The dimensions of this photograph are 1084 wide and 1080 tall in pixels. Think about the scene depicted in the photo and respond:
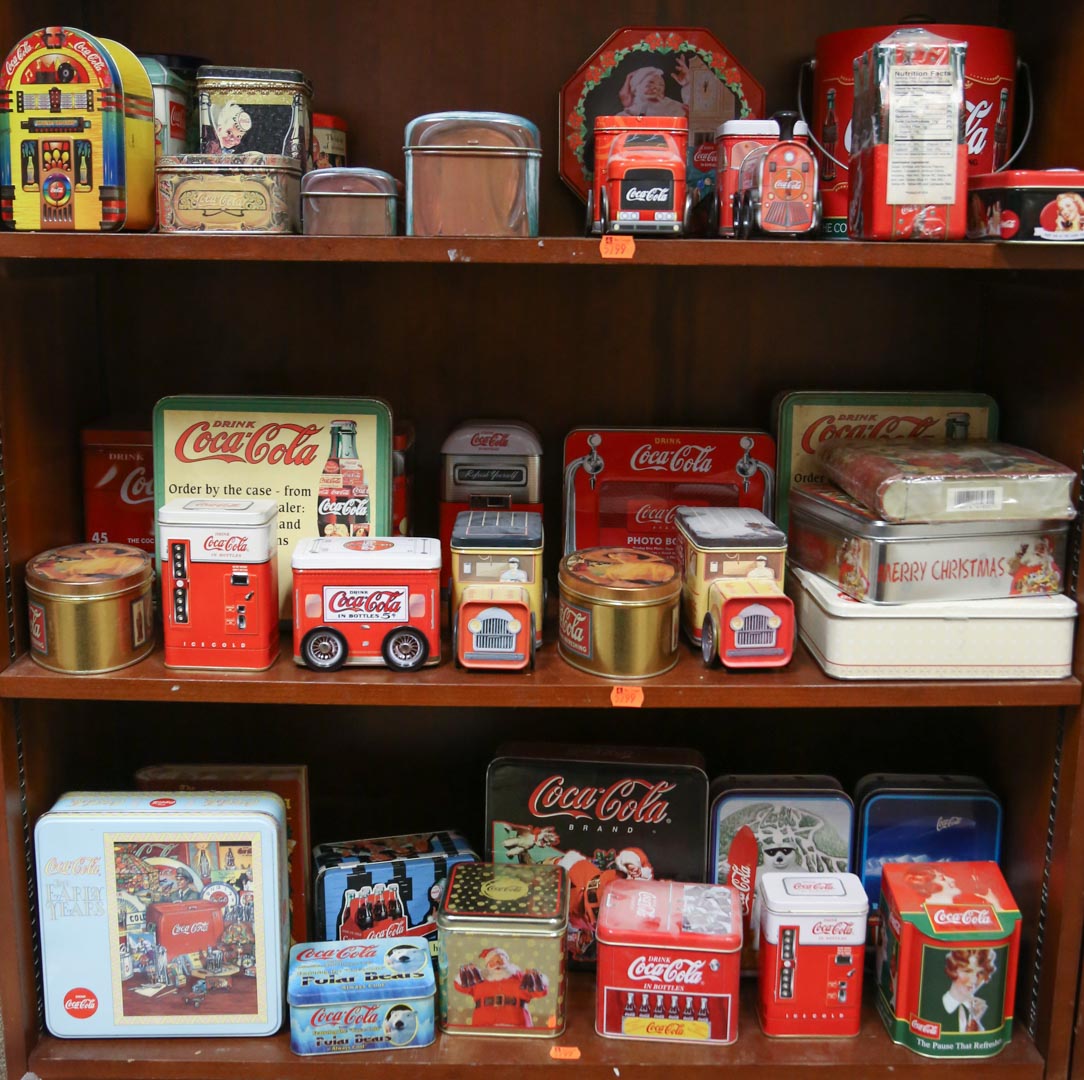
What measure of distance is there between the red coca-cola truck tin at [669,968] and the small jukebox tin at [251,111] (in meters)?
1.14

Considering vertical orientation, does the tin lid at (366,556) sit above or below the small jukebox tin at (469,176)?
below

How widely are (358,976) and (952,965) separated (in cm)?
82

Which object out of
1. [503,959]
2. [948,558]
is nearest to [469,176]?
[948,558]

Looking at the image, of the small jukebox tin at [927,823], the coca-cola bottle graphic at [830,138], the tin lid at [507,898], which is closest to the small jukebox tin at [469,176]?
the coca-cola bottle graphic at [830,138]

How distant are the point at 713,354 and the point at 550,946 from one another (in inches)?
37.6

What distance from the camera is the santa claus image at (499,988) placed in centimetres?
174

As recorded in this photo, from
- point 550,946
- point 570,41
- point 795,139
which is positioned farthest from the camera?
point 570,41

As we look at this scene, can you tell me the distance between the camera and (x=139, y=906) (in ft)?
5.66

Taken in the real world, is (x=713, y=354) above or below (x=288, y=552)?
above

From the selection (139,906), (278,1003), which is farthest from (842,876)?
(139,906)

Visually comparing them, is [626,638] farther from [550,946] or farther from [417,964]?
[417,964]

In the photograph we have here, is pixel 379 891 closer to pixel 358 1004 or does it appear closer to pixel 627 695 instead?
pixel 358 1004

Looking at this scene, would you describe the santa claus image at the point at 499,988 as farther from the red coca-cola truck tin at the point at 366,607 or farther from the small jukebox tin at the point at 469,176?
the small jukebox tin at the point at 469,176

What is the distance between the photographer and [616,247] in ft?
5.00
